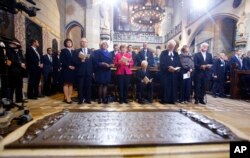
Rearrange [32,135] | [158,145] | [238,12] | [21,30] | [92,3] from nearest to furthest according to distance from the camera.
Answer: [158,145] → [32,135] → [21,30] → [238,12] → [92,3]

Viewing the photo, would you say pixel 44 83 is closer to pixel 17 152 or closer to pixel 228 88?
pixel 17 152

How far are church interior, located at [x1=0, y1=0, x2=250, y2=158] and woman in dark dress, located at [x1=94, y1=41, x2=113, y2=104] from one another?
0.09 feet

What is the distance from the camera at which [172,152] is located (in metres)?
1.89

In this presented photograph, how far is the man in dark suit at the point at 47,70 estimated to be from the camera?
7.47 m

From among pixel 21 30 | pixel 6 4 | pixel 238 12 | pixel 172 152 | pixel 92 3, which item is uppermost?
pixel 92 3

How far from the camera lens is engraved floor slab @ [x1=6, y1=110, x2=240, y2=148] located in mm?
2010

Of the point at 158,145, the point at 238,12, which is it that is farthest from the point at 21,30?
the point at 238,12

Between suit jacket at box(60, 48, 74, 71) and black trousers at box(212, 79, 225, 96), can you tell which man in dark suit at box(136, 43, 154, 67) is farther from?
black trousers at box(212, 79, 225, 96)

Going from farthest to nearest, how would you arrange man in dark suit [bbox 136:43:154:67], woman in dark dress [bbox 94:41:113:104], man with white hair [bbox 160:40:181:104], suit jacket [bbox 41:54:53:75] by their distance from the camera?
1. suit jacket [bbox 41:54:53:75]
2. man in dark suit [bbox 136:43:154:67]
3. man with white hair [bbox 160:40:181:104]
4. woman in dark dress [bbox 94:41:113:104]

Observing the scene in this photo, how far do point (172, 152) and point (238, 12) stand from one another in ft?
31.8

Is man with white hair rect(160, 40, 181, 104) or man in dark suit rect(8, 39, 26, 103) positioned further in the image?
man with white hair rect(160, 40, 181, 104)

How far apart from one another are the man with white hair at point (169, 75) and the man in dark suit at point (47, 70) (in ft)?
12.7

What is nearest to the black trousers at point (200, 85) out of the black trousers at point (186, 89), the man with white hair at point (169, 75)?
the black trousers at point (186, 89)

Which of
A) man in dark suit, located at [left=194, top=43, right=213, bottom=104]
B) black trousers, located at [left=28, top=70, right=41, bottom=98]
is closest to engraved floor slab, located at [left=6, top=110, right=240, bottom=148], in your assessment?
man in dark suit, located at [left=194, top=43, right=213, bottom=104]
